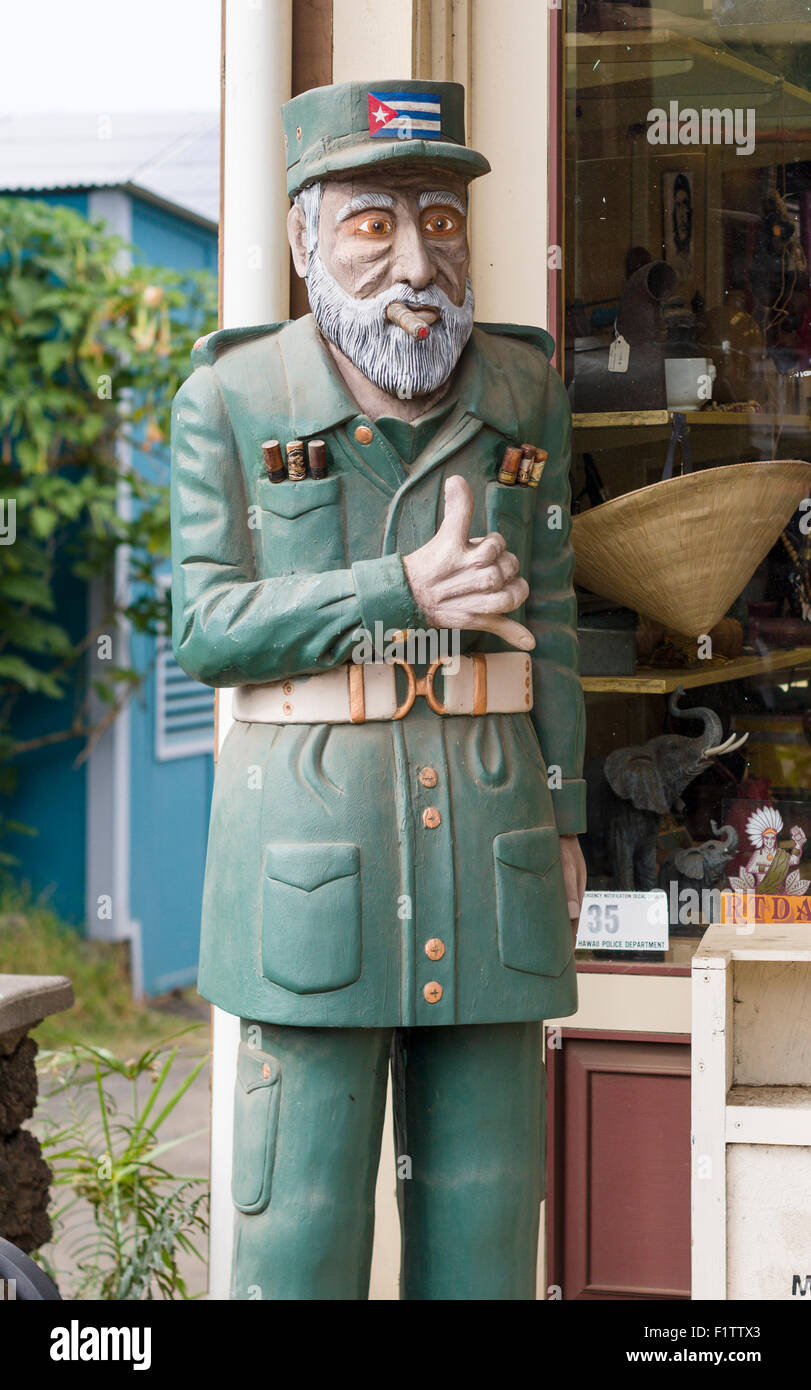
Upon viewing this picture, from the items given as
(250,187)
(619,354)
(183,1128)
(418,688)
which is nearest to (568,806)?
(418,688)

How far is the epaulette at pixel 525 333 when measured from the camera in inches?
98.8

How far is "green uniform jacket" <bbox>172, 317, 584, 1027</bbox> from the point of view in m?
2.21

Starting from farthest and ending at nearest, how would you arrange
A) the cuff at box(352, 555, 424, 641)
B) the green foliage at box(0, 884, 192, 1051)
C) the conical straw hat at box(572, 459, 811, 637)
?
the green foliage at box(0, 884, 192, 1051)
the conical straw hat at box(572, 459, 811, 637)
the cuff at box(352, 555, 424, 641)

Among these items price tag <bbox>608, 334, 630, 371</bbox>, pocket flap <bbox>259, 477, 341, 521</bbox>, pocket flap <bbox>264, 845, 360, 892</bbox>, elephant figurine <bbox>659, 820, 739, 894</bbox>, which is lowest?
pocket flap <bbox>264, 845, 360, 892</bbox>

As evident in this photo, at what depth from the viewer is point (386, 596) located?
7.08 ft

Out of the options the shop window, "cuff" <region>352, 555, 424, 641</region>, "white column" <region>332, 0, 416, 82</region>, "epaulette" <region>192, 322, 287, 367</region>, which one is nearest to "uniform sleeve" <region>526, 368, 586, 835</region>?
"cuff" <region>352, 555, 424, 641</region>

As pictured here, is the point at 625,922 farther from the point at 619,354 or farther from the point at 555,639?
the point at 619,354

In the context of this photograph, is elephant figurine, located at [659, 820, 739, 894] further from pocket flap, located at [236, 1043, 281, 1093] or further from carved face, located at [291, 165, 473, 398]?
carved face, located at [291, 165, 473, 398]

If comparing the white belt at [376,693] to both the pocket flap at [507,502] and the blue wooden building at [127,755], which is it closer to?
the pocket flap at [507,502]

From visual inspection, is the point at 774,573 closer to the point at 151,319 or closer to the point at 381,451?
the point at 381,451

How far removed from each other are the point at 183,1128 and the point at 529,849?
3591 mm

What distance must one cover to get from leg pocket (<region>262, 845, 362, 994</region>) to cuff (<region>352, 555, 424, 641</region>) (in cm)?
32

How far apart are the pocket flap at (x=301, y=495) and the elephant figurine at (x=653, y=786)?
47.6 inches

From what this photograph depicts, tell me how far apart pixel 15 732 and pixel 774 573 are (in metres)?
3.86
